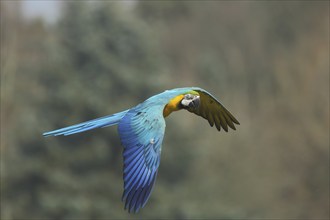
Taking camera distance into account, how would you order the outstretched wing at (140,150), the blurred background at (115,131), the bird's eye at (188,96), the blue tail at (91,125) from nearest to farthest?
1. the outstretched wing at (140,150)
2. the blue tail at (91,125)
3. the bird's eye at (188,96)
4. the blurred background at (115,131)

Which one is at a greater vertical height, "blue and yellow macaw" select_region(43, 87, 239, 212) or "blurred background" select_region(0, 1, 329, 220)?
"blue and yellow macaw" select_region(43, 87, 239, 212)

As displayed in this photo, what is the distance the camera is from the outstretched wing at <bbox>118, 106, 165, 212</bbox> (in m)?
8.23

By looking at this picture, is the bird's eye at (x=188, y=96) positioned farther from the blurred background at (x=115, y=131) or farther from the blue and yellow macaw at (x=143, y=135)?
the blurred background at (x=115, y=131)

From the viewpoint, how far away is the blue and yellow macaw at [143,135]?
826cm

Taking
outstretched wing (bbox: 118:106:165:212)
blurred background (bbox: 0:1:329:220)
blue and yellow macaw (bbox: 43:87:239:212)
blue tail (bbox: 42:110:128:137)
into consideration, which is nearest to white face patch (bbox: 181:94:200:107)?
blue and yellow macaw (bbox: 43:87:239:212)

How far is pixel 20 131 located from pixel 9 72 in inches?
72.3

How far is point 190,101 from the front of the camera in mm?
9492

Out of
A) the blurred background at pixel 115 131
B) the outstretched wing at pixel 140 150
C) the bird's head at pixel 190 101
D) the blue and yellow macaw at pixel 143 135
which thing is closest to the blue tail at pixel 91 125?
the blue and yellow macaw at pixel 143 135

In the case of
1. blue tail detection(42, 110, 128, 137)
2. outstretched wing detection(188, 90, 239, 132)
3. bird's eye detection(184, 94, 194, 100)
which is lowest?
outstretched wing detection(188, 90, 239, 132)

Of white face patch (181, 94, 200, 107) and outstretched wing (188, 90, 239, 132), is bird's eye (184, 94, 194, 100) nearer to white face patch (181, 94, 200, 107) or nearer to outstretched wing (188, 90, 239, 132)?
white face patch (181, 94, 200, 107)

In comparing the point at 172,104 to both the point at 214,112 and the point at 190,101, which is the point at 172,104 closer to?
the point at 190,101

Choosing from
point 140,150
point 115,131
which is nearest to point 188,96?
point 140,150

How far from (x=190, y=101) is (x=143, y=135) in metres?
0.92

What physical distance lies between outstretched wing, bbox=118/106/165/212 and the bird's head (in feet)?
1.48
